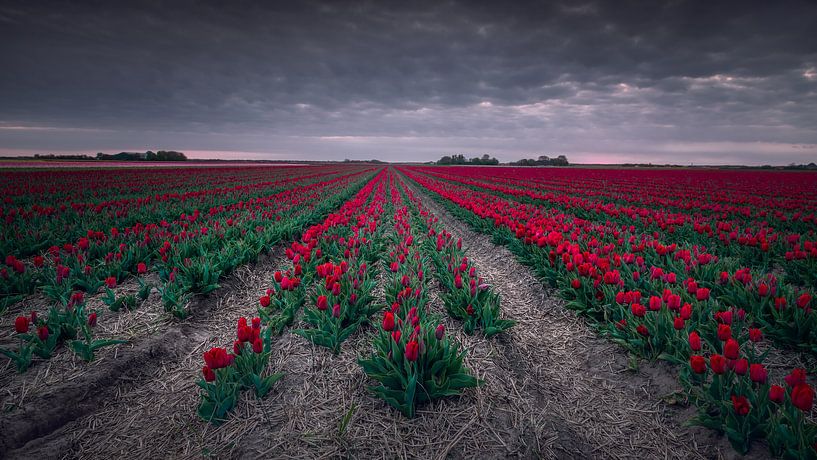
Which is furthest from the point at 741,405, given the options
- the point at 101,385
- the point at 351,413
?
the point at 101,385

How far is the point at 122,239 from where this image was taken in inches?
223

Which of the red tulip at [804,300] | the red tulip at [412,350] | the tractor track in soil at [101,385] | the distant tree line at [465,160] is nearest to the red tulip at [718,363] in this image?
the red tulip at [804,300]

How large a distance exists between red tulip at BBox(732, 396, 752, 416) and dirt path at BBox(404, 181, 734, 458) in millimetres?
417

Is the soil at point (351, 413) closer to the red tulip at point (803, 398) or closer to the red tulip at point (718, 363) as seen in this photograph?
the red tulip at point (718, 363)

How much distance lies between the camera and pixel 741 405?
6.69 ft

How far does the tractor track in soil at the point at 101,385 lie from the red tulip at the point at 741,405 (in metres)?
4.35

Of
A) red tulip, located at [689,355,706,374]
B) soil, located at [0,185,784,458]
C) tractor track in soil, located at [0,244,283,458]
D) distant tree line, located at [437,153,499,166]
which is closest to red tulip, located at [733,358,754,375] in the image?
red tulip, located at [689,355,706,374]

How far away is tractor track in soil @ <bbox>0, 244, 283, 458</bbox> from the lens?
92.1 inches

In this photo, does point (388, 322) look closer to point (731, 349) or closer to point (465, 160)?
point (731, 349)

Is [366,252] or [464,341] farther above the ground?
[366,252]

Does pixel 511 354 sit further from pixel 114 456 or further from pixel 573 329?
pixel 114 456

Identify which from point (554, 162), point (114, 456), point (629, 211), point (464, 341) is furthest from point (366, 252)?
point (554, 162)

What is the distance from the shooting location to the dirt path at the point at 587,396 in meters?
2.46

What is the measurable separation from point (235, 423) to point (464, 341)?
230 cm
